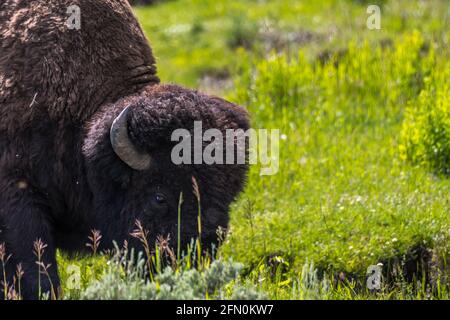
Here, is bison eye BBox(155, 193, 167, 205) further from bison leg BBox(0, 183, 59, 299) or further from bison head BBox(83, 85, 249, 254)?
bison leg BBox(0, 183, 59, 299)

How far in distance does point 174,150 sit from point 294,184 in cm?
250

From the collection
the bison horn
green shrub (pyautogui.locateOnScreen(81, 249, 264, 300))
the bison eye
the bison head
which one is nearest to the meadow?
green shrub (pyautogui.locateOnScreen(81, 249, 264, 300))

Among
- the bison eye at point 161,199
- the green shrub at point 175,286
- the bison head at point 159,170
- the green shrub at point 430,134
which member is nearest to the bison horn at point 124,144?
the bison head at point 159,170

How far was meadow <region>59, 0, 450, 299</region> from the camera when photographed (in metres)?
6.04

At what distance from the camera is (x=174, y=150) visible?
19.1 feet

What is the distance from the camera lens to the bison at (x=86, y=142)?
5816 millimetres

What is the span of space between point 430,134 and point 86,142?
354cm

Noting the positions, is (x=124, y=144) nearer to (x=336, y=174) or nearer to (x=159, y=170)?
(x=159, y=170)

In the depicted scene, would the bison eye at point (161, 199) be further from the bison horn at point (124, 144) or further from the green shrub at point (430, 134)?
the green shrub at point (430, 134)

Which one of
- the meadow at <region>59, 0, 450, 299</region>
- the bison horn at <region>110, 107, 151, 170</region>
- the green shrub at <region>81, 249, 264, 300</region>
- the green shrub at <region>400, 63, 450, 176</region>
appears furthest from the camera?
the green shrub at <region>400, 63, 450, 176</region>

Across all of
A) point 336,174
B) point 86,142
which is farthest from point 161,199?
point 336,174

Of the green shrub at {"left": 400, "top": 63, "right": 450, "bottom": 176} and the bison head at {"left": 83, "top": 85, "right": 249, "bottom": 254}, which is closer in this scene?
the bison head at {"left": 83, "top": 85, "right": 249, "bottom": 254}

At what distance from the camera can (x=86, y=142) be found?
5922 mm
